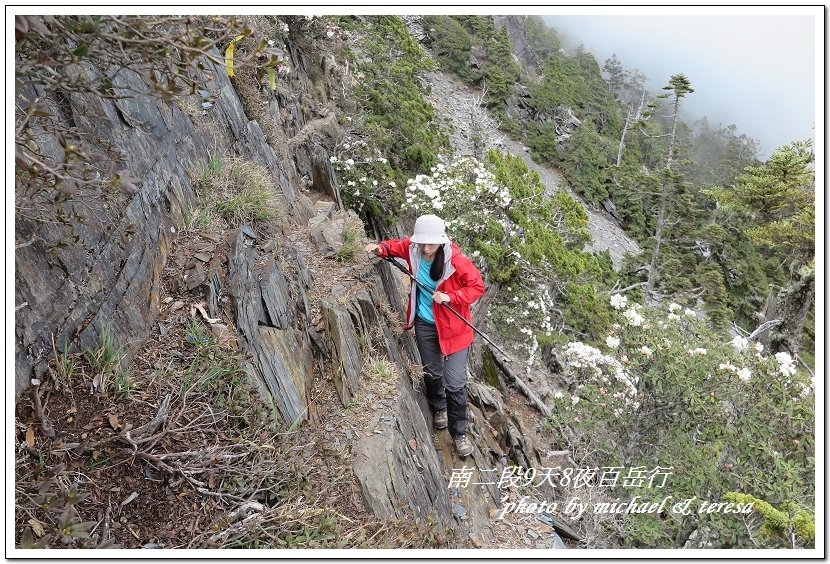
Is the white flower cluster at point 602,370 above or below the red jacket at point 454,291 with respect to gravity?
below

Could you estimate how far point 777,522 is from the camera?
4.60 meters

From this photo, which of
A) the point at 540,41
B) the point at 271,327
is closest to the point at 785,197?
the point at 271,327

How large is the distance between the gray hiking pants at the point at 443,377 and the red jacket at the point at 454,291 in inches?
6.2

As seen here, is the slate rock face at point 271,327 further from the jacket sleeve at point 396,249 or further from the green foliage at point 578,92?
the green foliage at point 578,92

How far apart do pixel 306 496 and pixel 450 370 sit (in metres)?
2.37

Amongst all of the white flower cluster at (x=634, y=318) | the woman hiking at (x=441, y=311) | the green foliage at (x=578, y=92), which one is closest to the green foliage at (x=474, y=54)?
the green foliage at (x=578, y=92)

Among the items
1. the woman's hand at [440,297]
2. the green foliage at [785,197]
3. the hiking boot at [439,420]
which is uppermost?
the green foliage at [785,197]

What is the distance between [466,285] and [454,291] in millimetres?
144

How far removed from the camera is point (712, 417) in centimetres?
606

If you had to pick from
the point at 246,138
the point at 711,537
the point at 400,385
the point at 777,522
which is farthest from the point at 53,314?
the point at 711,537

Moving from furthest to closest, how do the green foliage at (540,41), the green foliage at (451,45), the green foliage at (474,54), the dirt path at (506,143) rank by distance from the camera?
the green foliage at (540,41) → the green foliage at (474,54) → the green foliage at (451,45) → the dirt path at (506,143)

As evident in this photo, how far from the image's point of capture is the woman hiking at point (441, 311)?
16.6ft

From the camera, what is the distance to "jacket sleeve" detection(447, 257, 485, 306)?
505 centimetres

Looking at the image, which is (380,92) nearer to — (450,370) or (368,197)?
(368,197)
